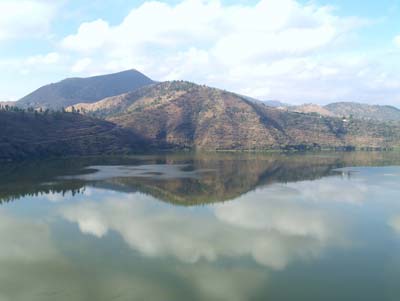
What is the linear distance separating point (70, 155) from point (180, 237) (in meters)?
91.4

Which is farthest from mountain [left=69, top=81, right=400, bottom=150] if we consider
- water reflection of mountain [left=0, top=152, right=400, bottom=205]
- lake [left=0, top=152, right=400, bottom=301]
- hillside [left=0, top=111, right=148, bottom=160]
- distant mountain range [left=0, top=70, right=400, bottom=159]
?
lake [left=0, top=152, right=400, bottom=301]

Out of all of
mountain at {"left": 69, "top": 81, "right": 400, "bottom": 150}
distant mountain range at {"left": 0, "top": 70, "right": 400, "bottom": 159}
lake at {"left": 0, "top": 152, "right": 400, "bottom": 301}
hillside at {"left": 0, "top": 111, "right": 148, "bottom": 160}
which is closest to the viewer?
lake at {"left": 0, "top": 152, "right": 400, "bottom": 301}

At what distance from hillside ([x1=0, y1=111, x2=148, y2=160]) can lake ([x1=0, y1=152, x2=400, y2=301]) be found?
40861mm

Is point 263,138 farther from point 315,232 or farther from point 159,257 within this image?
point 159,257

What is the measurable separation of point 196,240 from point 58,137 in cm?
10151

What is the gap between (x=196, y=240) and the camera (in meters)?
34.9

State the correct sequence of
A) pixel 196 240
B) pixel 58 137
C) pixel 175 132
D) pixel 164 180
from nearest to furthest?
pixel 196 240 < pixel 164 180 < pixel 58 137 < pixel 175 132

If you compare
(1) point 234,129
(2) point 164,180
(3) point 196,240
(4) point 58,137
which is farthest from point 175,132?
(3) point 196,240

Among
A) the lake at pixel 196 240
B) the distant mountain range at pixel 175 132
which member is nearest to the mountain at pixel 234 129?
the distant mountain range at pixel 175 132

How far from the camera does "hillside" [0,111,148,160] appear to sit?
106131 millimetres

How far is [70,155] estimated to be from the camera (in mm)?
117625

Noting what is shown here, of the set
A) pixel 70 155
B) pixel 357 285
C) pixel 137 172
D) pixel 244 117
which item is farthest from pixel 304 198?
pixel 244 117

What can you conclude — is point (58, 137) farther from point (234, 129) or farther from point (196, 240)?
point (196, 240)

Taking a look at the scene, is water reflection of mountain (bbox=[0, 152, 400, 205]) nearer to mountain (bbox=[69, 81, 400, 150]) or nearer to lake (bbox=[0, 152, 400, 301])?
lake (bbox=[0, 152, 400, 301])
